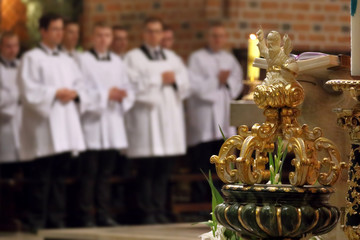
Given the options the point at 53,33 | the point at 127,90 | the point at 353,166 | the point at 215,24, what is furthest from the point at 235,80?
the point at 353,166

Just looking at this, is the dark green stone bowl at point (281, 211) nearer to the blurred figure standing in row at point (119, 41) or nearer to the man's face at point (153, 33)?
the man's face at point (153, 33)

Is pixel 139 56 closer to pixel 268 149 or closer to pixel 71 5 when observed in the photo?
pixel 71 5

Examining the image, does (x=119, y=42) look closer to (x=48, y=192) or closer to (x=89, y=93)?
(x=89, y=93)

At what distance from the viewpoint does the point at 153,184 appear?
8578 mm

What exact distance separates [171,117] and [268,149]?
6850 millimetres

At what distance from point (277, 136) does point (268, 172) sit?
0.08 metres

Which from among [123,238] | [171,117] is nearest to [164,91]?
[171,117]

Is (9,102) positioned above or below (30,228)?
above

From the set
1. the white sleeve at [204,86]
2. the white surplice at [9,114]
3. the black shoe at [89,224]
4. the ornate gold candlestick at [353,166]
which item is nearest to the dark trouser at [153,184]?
the black shoe at [89,224]

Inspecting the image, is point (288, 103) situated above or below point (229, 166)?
above

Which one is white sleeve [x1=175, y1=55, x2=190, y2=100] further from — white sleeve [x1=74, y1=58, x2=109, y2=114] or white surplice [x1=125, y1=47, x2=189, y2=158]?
white sleeve [x1=74, y1=58, x2=109, y2=114]

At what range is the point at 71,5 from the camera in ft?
35.6

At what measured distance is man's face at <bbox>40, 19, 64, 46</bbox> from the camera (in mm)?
8078

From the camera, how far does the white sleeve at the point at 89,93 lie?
829 cm
